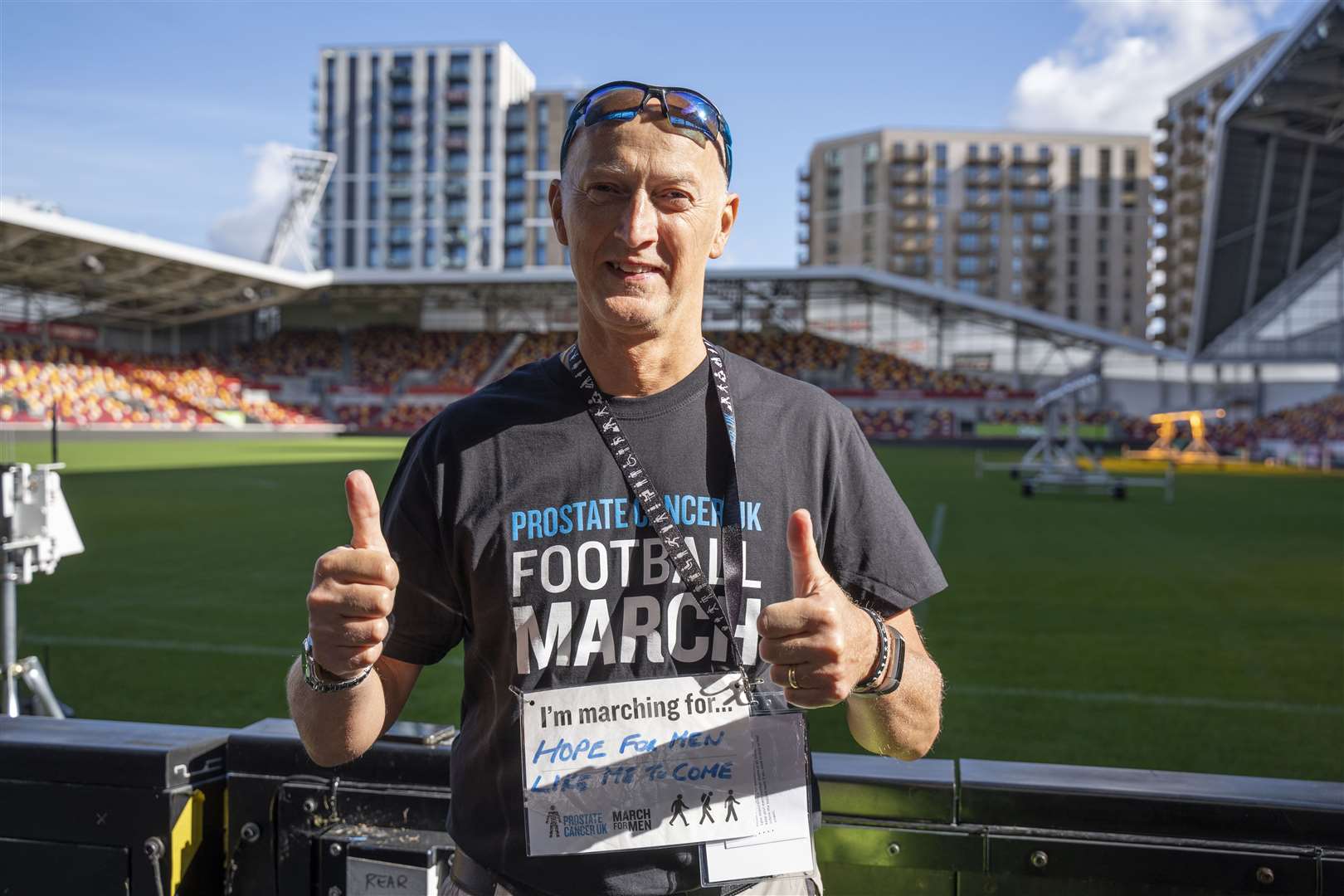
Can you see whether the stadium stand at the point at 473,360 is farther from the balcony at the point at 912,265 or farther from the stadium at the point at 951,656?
the balcony at the point at 912,265

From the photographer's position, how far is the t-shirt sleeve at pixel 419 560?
1.78m

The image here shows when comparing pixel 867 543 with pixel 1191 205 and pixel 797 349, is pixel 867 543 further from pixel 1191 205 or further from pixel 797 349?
pixel 1191 205

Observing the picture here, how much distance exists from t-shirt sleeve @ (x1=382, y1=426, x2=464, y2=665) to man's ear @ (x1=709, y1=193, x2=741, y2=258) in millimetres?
626

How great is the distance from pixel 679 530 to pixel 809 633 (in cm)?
34

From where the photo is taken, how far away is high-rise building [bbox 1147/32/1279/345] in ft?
280

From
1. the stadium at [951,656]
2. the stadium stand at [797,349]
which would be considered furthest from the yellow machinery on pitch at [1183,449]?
the stadium stand at [797,349]

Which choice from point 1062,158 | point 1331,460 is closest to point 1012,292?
point 1062,158

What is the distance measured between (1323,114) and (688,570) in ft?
147

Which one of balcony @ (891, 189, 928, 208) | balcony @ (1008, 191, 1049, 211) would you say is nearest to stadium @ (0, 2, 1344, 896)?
balcony @ (1008, 191, 1049, 211)

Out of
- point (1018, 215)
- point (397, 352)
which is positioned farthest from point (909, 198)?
point (397, 352)

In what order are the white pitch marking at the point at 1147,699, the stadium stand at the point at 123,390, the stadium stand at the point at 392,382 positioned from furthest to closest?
the stadium stand at the point at 392,382 → the stadium stand at the point at 123,390 → the white pitch marking at the point at 1147,699

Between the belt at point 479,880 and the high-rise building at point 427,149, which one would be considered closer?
the belt at point 479,880

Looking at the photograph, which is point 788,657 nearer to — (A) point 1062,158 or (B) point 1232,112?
(B) point 1232,112

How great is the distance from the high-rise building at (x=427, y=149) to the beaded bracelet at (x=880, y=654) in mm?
103331
